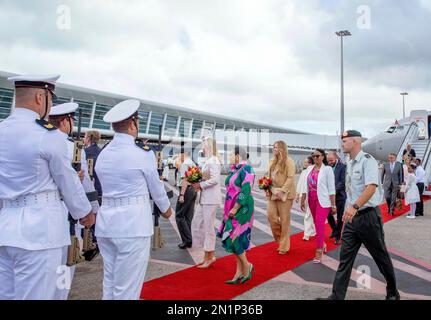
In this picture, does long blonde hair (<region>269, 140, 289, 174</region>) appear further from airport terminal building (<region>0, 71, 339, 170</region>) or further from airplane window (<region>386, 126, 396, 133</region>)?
airplane window (<region>386, 126, 396, 133</region>)

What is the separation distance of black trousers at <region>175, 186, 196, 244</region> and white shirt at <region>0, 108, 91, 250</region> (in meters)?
4.79

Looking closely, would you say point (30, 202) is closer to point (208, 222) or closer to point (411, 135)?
point (208, 222)

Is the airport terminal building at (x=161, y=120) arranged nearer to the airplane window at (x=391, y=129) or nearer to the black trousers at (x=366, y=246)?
the airplane window at (x=391, y=129)

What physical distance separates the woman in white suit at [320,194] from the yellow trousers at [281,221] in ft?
1.62

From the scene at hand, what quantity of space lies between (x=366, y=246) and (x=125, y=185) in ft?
9.32

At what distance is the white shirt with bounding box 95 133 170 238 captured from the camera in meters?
3.29

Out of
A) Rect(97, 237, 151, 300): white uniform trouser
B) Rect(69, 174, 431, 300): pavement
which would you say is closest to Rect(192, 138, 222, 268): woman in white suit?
Rect(69, 174, 431, 300): pavement

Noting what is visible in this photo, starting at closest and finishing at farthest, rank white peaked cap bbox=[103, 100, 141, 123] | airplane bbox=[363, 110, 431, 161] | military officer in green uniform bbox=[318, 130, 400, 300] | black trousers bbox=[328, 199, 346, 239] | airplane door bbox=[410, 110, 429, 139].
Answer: white peaked cap bbox=[103, 100, 141, 123], military officer in green uniform bbox=[318, 130, 400, 300], black trousers bbox=[328, 199, 346, 239], airplane bbox=[363, 110, 431, 161], airplane door bbox=[410, 110, 429, 139]

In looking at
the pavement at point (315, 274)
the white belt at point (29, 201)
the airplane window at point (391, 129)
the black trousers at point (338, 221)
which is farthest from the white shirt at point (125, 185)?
the airplane window at point (391, 129)

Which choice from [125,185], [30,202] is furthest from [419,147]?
[30,202]

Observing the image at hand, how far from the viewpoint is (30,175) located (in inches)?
99.3

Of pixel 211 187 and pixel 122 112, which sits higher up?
pixel 122 112

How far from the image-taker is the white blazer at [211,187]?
6070mm
